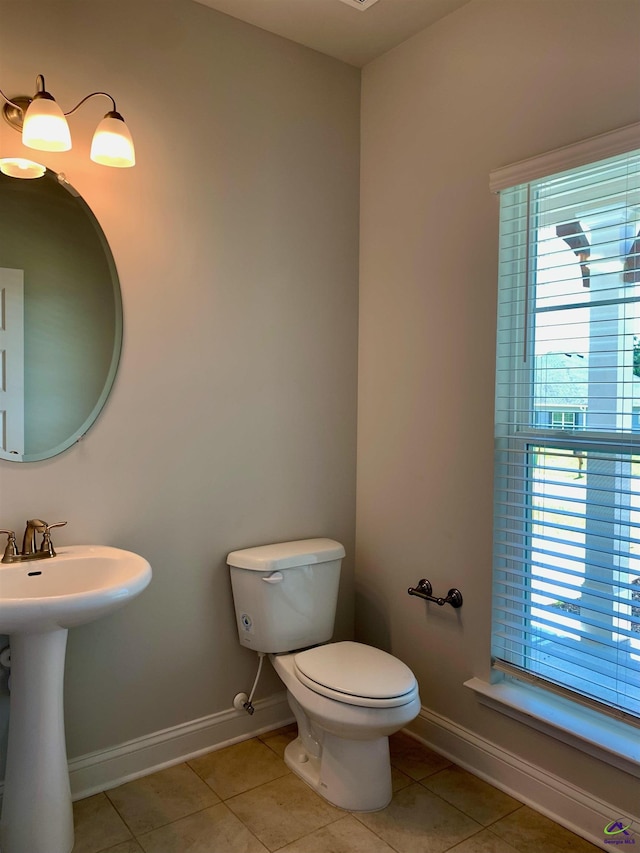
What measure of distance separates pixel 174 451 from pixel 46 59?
1.26 metres

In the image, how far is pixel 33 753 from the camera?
1791mm

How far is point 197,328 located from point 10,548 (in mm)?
933

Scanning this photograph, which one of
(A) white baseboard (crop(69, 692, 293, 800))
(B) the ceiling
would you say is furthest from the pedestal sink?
(B) the ceiling

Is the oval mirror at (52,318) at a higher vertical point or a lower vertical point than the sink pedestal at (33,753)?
higher

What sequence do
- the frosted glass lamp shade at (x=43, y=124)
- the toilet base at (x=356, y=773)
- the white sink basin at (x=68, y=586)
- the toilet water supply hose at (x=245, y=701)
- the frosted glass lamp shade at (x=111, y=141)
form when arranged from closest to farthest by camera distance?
1. the white sink basin at (x=68, y=586)
2. the frosted glass lamp shade at (x=43, y=124)
3. the frosted glass lamp shade at (x=111, y=141)
4. the toilet base at (x=356, y=773)
5. the toilet water supply hose at (x=245, y=701)

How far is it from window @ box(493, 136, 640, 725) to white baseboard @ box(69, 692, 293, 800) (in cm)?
93

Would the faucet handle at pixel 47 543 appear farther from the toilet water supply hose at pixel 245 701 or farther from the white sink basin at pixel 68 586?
the toilet water supply hose at pixel 245 701

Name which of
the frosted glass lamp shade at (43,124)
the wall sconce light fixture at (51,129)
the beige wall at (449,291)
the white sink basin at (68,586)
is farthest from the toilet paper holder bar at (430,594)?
the frosted glass lamp shade at (43,124)

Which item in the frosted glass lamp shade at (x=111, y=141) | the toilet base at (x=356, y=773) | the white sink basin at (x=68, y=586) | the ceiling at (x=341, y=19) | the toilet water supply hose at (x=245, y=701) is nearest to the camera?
the white sink basin at (x=68, y=586)

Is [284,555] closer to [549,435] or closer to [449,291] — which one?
[549,435]

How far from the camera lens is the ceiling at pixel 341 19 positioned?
2258mm

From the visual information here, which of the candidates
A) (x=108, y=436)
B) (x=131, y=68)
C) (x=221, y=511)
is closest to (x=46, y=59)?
(x=131, y=68)

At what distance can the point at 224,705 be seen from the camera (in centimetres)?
246

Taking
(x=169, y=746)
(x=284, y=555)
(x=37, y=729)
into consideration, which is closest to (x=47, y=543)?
(x=37, y=729)
